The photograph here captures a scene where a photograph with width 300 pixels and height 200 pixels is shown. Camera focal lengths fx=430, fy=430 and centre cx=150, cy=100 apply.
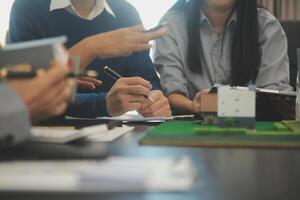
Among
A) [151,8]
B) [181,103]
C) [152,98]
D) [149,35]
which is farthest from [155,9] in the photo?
[149,35]

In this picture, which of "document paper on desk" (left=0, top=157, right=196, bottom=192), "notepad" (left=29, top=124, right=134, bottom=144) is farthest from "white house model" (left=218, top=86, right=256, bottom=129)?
"document paper on desk" (left=0, top=157, right=196, bottom=192)

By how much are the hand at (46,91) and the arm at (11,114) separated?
1cm

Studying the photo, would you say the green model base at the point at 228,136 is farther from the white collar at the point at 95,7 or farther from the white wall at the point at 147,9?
the white wall at the point at 147,9

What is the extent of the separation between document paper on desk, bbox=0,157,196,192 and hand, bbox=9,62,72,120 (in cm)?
9

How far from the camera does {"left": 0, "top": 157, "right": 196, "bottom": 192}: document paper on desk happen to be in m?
0.45

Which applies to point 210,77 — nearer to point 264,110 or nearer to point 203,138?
point 264,110

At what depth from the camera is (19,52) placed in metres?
0.54

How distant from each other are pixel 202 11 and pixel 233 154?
1.29 meters

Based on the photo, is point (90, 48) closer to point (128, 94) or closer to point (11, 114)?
point (128, 94)

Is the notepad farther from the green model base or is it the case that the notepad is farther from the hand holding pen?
the hand holding pen

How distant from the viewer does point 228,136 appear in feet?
2.80

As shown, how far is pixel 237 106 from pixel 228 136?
119mm

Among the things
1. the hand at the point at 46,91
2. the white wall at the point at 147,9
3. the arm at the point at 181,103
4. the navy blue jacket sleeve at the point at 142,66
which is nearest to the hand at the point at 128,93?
the arm at the point at 181,103

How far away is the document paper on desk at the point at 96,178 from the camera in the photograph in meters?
0.45
